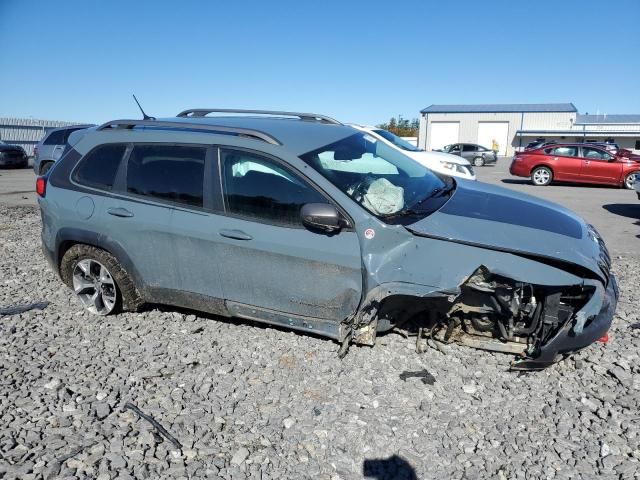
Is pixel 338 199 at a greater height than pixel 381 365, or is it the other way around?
pixel 338 199

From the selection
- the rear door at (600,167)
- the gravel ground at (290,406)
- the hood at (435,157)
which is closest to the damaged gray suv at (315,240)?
the gravel ground at (290,406)

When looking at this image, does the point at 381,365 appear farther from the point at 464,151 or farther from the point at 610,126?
the point at 610,126

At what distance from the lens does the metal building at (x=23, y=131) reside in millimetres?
29341

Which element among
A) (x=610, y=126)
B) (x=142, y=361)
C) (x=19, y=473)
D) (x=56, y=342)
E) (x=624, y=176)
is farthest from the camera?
(x=610, y=126)

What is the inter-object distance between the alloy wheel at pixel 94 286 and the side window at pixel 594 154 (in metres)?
17.2

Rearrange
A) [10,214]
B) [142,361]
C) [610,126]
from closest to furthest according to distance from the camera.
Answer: [142,361] → [10,214] → [610,126]

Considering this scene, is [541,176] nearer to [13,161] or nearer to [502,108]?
[13,161]

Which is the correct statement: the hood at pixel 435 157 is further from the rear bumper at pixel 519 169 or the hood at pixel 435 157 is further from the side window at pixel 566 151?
the side window at pixel 566 151

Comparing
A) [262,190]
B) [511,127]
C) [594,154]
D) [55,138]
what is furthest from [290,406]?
[511,127]

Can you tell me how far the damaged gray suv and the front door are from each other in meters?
0.01

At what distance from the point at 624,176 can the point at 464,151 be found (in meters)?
17.8

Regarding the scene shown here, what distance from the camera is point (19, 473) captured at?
8.53 feet

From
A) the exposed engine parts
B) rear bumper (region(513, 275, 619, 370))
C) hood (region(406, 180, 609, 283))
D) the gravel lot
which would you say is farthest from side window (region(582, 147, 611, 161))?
the exposed engine parts

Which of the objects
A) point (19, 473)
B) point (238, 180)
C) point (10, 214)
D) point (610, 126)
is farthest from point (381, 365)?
point (610, 126)
